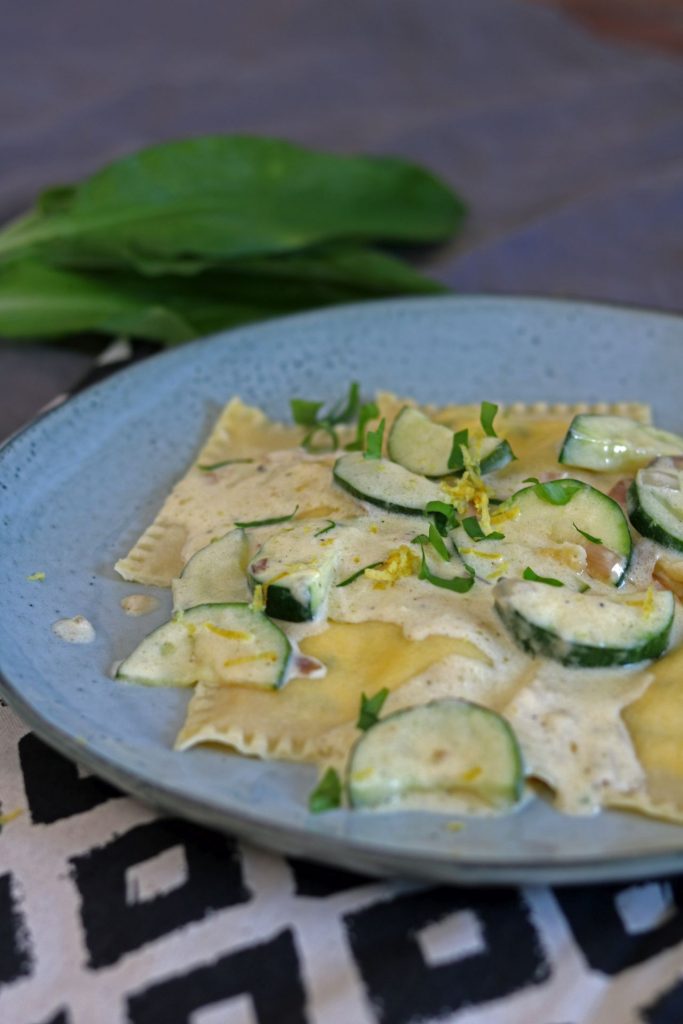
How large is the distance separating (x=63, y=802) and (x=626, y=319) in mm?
3363

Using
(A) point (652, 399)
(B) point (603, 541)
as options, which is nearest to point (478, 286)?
(A) point (652, 399)

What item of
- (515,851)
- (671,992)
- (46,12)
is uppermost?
(46,12)

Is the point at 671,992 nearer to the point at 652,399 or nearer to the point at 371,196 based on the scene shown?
the point at 652,399

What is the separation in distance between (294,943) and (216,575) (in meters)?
1.35

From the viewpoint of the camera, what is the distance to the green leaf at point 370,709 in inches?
128

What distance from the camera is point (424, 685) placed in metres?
3.34

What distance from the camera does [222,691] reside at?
348 cm

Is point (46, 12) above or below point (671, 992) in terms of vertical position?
above

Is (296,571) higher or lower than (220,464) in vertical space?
higher

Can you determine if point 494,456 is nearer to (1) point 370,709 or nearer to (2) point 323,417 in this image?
(2) point 323,417

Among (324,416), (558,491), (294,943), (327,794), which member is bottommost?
(294,943)

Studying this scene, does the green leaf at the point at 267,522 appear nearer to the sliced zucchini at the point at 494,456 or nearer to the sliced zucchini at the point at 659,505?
the sliced zucchini at the point at 494,456

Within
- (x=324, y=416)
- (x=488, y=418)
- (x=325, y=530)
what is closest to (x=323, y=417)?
(x=324, y=416)

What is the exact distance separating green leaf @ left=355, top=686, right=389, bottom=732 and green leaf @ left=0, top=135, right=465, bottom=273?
3226 millimetres
